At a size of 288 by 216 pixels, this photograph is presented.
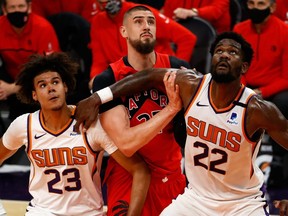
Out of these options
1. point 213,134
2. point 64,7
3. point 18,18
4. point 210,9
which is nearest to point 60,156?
point 213,134

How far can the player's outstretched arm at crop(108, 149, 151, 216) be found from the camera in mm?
4691

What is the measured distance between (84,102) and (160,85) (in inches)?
20.4

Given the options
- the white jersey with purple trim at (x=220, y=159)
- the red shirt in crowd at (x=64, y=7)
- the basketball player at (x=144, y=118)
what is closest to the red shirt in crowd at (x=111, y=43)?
the red shirt in crowd at (x=64, y=7)

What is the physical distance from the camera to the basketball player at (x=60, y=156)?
4777 millimetres

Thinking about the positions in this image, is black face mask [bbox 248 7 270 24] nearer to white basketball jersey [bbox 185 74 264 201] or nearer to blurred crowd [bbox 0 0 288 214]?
blurred crowd [bbox 0 0 288 214]

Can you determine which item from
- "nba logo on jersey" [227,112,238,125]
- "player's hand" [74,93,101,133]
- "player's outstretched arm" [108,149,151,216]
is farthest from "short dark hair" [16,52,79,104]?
"nba logo on jersey" [227,112,238,125]

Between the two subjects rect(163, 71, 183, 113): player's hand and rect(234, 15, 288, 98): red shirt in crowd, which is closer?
rect(163, 71, 183, 113): player's hand

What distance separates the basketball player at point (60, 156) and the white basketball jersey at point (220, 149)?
45cm

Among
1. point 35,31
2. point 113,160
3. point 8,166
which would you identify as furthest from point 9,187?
point 113,160

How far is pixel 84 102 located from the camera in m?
4.76

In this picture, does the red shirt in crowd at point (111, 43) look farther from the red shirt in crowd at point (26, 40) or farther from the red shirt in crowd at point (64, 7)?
the red shirt in crowd at point (64, 7)

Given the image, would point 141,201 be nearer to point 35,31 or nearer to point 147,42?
point 147,42

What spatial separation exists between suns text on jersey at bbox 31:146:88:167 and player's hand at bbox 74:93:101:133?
6.4 inches

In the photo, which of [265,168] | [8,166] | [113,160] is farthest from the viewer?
[8,166]
